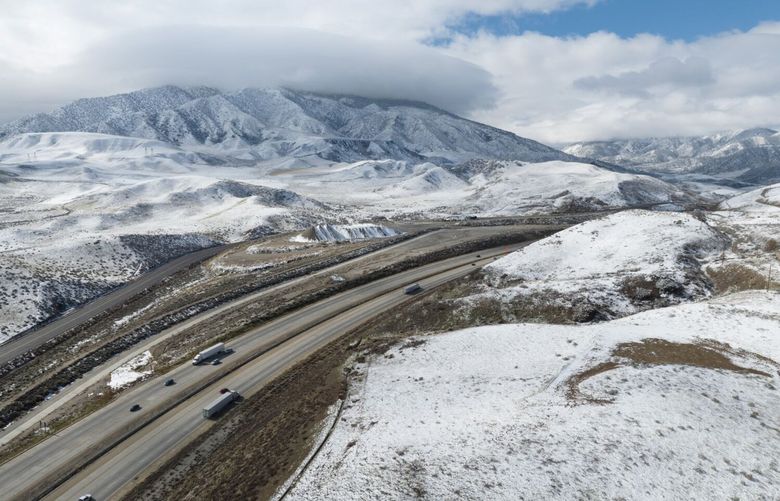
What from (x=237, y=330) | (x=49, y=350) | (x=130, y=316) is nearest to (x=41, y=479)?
(x=237, y=330)

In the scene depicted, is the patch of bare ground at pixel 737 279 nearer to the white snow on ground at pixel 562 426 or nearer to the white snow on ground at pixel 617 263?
the white snow on ground at pixel 617 263

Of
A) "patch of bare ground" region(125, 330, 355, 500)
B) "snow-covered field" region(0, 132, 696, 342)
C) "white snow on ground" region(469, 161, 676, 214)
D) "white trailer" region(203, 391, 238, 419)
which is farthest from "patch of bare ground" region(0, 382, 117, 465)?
"white snow on ground" region(469, 161, 676, 214)

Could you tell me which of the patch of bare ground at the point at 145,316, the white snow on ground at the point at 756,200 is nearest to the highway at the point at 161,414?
the patch of bare ground at the point at 145,316

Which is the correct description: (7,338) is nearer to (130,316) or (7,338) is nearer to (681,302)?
(130,316)

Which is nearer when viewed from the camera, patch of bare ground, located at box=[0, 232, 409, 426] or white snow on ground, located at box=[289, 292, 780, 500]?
white snow on ground, located at box=[289, 292, 780, 500]

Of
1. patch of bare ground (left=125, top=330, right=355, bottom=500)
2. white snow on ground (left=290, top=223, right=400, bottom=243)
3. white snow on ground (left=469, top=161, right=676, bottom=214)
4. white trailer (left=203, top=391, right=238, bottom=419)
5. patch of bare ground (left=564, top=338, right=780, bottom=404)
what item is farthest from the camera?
white snow on ground (left=469, top=161, right=676, bottom=214)

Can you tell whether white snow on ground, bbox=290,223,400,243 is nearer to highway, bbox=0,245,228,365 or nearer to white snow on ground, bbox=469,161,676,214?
highway, bbox=0,245,228,365

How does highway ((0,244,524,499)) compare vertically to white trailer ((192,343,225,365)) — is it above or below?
below

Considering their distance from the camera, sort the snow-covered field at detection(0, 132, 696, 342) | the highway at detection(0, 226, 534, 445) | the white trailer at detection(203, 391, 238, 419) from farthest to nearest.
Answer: the snow-covered field at detection(0, 132, 696, 342), the highway at detection(0, 226, 534, 445), the white trailer at detection(203, 391, 238, 419)

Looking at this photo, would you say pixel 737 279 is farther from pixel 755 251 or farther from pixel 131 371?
pixel 131 371
